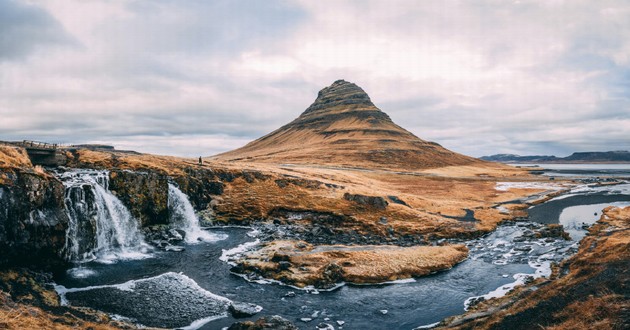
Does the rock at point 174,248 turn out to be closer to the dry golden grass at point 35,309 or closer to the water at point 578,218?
the dry golden grass at point 35,309

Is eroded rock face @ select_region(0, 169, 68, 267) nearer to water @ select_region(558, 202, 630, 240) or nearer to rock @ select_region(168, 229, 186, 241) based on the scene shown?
rock @ select_region(168, 229, 186, 241)

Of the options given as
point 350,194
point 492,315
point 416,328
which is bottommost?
point 416,328

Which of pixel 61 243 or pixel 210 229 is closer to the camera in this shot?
pixel 61 243

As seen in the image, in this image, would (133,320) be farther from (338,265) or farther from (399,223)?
(399,223)

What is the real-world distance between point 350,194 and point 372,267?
29.7m

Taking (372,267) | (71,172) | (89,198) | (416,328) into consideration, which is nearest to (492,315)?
(416,328)

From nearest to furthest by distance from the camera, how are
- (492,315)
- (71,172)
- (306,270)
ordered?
(492,315)
(306,270)
(71,172)

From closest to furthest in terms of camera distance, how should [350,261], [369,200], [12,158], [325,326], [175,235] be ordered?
[325,326], [12,158], [350,261], [175,235], [369,200]

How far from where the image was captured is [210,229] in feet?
173

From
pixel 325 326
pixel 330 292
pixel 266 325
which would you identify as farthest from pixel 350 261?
pixel 266 325

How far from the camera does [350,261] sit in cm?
3653

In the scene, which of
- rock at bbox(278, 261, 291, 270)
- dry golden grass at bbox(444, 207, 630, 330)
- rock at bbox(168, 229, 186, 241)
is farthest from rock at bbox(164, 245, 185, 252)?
dry golden grass at bbox(444, 207, 630, 330)

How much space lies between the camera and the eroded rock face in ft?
93.7

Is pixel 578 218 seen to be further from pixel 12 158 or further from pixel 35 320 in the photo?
pixel 12 158
